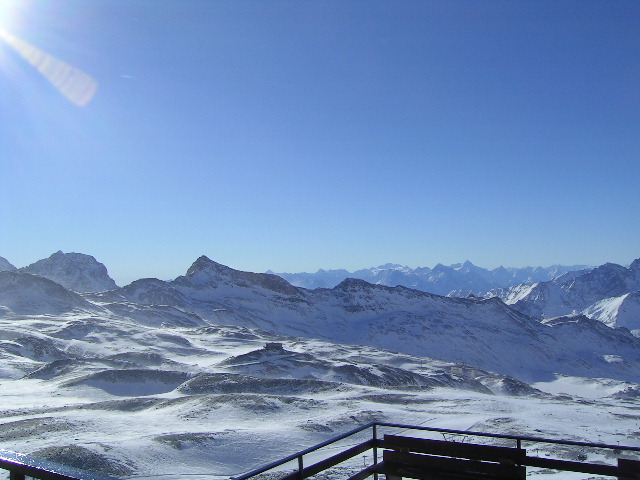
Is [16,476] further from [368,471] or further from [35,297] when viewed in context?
[35,297]

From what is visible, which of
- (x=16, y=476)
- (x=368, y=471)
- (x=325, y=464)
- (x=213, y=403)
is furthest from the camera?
(x=213, y=403)

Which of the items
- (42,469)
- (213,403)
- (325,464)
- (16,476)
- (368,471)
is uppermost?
(42,469)

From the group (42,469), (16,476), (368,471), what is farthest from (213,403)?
(42,469)

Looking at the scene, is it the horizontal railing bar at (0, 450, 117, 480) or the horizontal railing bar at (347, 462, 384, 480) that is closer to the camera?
the horizontal railing bar at (0, 450, 117, 480)

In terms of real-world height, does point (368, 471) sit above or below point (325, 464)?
below

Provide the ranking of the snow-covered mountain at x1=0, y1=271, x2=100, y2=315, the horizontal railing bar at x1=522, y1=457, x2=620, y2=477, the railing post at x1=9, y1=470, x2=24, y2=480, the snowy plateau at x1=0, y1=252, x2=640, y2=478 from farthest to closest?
the snow-covered mountain at x1=0, y1=271, x2=100, y2=315, the snowy plateau at x1=0, y1=252, x2=640, y2=478, the horizontal railing bar at x1=522, y1=457, x2=620, y2=477, the railing post at x1=9, y1=470, x2=24, y2=480

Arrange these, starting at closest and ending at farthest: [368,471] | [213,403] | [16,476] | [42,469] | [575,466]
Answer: [42,469], [16,476], [575,466], [368,471], [213,403]

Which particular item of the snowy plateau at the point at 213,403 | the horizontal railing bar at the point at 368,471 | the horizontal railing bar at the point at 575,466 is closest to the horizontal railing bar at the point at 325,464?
the horizontal railing bar at the point at 368,471

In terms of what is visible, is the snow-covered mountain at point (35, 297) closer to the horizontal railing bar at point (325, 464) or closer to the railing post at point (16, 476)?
the horizontal railing bar at point (325, 464)

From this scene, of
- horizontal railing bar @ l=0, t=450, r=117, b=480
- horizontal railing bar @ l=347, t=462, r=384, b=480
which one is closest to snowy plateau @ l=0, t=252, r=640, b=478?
horizontal railing bar @ l=347, t=462, r=384, b=480

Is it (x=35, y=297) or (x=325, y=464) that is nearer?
(x=325, y=464)

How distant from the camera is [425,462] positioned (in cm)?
798

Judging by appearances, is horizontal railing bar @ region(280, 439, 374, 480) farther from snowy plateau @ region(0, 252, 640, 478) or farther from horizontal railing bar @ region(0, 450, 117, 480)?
snowy plateau @ region(0, 252, 640, 478)

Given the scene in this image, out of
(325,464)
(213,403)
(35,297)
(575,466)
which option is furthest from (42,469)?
(35,297)
